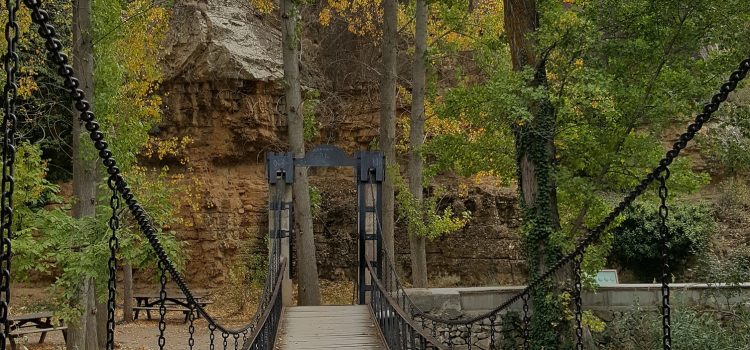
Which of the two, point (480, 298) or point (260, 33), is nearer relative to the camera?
point (480, 298)

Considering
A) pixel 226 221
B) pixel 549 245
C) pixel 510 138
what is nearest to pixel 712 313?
pixel 549 245

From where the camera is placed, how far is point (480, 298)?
43.9 feet

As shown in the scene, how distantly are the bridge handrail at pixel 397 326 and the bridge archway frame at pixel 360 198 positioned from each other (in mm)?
348

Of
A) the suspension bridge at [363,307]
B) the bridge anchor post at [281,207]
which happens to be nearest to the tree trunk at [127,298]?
the suspension bridge at [363,307]

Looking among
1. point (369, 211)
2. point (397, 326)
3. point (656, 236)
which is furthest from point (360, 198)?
point (656, 236)

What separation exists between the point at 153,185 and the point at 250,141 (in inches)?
375

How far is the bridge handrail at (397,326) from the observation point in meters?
5.92

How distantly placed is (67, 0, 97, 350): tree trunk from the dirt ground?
624 millimetres

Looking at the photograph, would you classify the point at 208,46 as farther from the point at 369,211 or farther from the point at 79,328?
the point at 79,328

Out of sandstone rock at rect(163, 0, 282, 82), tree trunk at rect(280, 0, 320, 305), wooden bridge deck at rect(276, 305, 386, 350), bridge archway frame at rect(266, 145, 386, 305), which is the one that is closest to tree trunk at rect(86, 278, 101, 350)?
wooden bridge deck at rect(276, 305, 386, 350)

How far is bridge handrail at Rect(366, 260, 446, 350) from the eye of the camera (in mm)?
5919

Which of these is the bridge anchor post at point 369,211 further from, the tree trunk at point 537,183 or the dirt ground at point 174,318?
the dirt ground at point 174,318

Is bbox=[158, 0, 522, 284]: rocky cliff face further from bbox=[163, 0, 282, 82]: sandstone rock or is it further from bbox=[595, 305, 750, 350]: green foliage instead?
bbox=[595, 305, 750, 350]: green foliage

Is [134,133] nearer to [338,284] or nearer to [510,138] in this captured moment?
[510,138]
